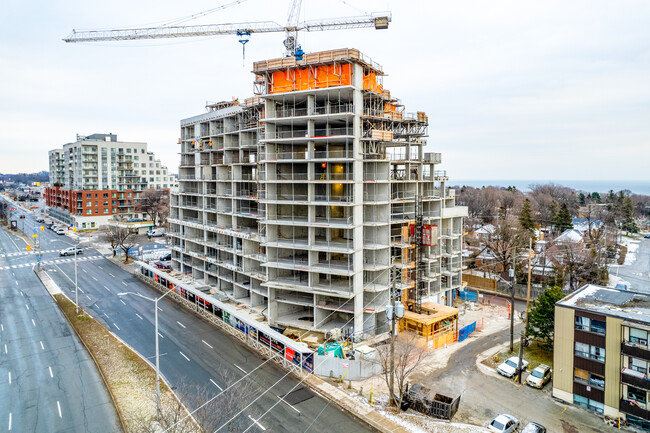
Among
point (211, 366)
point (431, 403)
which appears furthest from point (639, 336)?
point (211, 366)

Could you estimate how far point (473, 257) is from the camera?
7612cm

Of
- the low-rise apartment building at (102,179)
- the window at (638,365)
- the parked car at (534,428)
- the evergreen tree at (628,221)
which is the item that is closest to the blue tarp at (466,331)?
the parked car at (534,428)

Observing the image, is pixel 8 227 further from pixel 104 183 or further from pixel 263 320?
pixel 263 320

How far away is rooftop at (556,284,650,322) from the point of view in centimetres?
2897

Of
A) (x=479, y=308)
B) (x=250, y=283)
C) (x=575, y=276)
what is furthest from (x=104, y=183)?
(x=575, y=276)

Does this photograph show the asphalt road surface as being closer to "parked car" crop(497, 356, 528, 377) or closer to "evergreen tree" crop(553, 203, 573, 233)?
"parked car" crop(497, 356, 528, 377)

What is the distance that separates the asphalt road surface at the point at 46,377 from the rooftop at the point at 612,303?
3678 centimetres

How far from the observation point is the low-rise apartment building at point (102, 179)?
4845 inches

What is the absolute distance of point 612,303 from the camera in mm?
31781

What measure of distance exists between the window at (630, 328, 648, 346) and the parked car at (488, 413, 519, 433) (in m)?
10.3

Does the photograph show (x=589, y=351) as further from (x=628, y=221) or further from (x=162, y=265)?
(x=628, y=221)

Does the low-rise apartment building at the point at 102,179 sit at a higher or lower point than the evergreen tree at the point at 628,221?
higher

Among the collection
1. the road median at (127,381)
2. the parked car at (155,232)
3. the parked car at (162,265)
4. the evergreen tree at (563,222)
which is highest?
the evergreen tree at (563,222)

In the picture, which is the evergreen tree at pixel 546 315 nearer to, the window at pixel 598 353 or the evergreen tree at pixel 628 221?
the window at pixel 598 353
